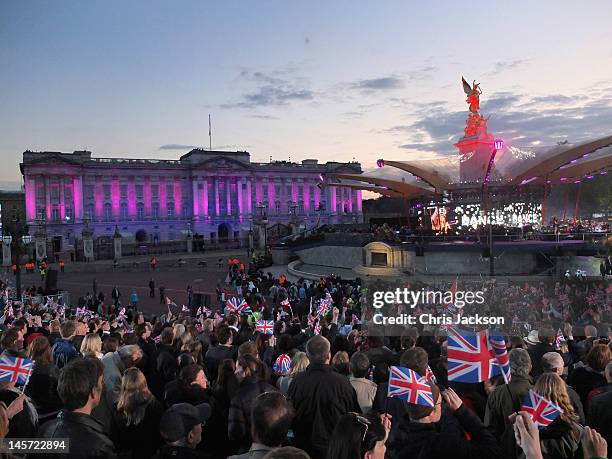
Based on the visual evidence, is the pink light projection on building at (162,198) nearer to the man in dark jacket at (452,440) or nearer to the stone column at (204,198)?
the stone column at (204,198)

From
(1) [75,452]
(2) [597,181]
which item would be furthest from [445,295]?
(2) [597,181]

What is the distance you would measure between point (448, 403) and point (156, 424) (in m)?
2.59

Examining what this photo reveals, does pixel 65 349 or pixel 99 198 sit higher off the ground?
pixel 99 198

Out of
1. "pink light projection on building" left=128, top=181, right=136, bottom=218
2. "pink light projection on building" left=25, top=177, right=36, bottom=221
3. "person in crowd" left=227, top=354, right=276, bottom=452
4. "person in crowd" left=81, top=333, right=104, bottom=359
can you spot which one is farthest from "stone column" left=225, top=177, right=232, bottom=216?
"person in crowd" left=227, top=354, right=276, bottom=452

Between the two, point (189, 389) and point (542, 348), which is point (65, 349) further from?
point (542, 348)

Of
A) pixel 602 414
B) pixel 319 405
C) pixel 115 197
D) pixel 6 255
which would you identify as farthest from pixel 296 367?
pixel 115 197

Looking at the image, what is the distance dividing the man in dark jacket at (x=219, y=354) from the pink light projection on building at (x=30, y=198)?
82.6m

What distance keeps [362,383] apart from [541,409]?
6.72ft

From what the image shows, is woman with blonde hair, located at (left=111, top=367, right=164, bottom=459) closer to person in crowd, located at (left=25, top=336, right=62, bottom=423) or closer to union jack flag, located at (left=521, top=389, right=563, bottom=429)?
person in crowd, located at (left=25, top=336, right=62, bottom=423)

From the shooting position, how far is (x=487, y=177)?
35.7m

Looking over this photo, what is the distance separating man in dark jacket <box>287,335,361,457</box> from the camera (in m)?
5.14

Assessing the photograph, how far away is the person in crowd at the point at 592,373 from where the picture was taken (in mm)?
5583

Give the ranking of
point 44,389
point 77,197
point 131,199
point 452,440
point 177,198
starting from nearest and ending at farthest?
point 452,440
point 44,389
point 77,197
point 131,199
point 177,198

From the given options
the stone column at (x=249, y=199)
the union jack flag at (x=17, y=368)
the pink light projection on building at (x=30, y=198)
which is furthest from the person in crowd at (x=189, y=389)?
the stone column at (x=249, y=199)
